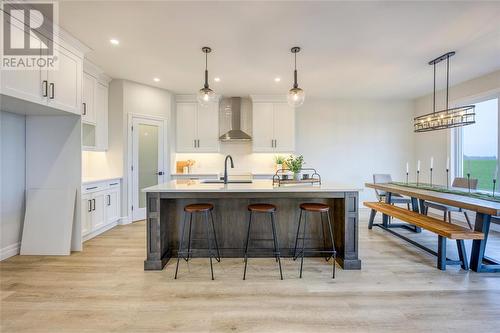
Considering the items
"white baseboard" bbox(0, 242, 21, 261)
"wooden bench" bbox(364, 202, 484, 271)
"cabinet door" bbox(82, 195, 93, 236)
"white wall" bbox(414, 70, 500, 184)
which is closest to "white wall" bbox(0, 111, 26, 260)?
"white baseboard" bbox(0, 242, 21, 261)

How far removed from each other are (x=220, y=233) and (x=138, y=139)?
2948 mm

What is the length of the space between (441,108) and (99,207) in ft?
23.8

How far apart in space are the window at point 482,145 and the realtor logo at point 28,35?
6.81m

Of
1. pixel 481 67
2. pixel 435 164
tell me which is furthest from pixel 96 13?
pixel 435 164

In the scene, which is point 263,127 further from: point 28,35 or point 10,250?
point 10,250

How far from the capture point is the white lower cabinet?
3.80 meters

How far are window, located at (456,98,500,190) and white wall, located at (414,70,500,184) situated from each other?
0.65ft

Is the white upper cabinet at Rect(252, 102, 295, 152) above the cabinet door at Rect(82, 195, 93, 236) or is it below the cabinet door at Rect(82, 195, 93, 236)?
above

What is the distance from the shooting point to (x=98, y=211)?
4113 mm

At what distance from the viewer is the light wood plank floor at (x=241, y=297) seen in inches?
75.7

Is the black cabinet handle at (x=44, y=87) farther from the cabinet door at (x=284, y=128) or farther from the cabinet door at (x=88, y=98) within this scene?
the cabinet door at (x=284, y=128)

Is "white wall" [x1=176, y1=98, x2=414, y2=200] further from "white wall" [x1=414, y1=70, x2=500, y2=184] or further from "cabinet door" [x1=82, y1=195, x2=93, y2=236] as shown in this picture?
"cabinet door" [x1=82, y1=195, x2=93, y2=236]

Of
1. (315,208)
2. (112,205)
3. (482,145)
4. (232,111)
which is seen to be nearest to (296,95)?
(315,208)

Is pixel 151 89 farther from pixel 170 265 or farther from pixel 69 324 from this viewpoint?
pixel 69 324
